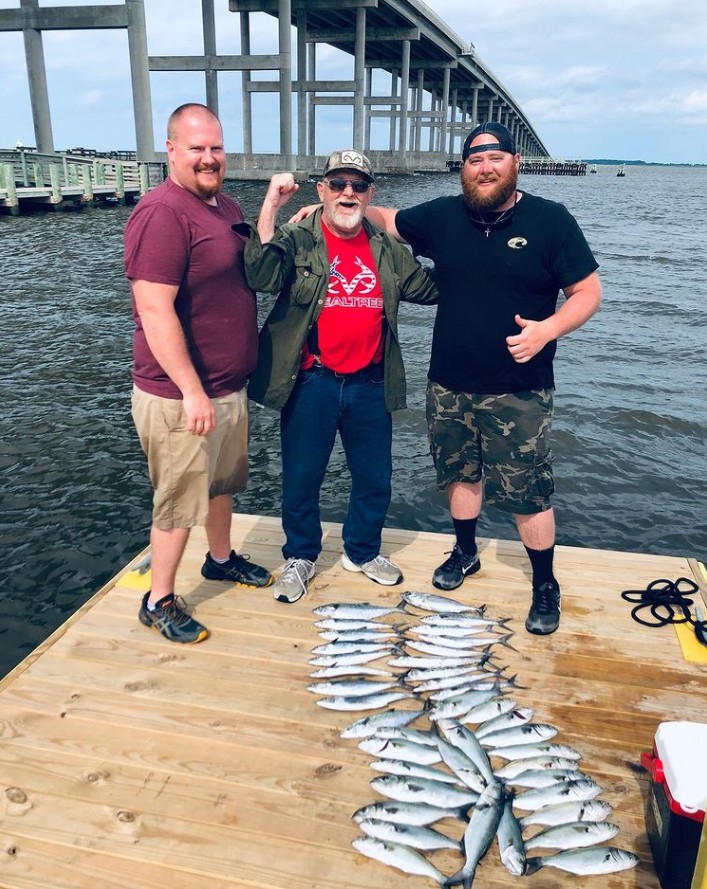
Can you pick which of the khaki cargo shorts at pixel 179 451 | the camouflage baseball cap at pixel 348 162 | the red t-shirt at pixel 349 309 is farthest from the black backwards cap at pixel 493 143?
the khaki cargo shorts at pixel 179 451

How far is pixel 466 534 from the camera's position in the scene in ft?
15.5

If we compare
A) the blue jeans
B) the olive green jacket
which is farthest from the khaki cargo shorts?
the blue jeans

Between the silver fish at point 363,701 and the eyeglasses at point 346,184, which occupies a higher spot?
the eyeglasses at point 346,184

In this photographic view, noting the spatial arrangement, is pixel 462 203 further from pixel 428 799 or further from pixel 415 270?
pixel 428 799

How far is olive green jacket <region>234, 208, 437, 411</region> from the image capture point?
4.07 m

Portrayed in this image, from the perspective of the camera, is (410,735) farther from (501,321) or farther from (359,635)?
(501,321)

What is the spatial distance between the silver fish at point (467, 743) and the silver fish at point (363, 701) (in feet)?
0.96

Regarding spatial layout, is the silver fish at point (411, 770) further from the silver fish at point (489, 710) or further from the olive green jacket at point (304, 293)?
the olive green jacket at point (304, 293)

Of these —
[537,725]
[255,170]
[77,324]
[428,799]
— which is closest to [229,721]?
[428,799]

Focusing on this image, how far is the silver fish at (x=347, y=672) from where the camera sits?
12.3ft

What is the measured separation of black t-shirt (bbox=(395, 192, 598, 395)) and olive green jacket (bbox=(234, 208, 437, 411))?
21 centimetres

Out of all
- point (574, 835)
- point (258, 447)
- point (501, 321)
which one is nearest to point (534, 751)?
point (574, 835)

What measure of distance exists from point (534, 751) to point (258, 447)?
22.1ft

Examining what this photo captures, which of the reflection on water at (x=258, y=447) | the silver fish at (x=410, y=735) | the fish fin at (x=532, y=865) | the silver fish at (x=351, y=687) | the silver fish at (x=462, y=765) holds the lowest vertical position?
the reflection on water at (x=258, y=447)
